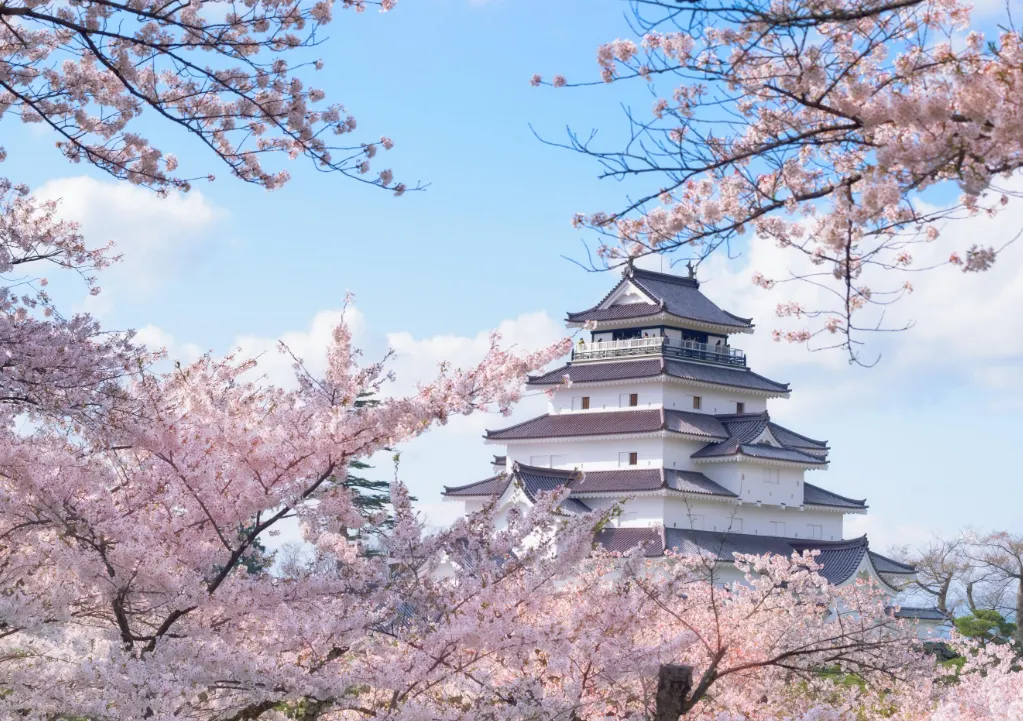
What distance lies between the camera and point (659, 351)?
40.2 metres

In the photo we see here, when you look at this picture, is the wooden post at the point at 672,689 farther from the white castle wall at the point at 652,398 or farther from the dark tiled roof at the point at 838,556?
the white castle wall at the point at 652,398

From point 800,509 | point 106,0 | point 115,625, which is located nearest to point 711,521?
point 800,509

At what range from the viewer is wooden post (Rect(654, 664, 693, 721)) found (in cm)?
713

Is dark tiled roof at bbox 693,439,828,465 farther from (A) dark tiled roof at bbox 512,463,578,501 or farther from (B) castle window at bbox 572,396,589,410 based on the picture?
(A) dark tiled roof at bbox 512,463,578,501

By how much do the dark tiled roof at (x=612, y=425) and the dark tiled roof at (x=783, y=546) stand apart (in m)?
3.50

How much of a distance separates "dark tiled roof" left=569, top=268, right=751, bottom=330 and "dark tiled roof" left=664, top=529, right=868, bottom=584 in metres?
7.55

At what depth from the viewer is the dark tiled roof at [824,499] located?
4109 cm

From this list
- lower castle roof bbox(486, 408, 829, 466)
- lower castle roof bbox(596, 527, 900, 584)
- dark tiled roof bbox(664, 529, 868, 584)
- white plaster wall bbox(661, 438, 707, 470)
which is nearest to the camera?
lower castle roof bbox(596, 527, 900, 584)

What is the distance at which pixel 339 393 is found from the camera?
819cm

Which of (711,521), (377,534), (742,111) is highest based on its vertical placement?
(711,521)

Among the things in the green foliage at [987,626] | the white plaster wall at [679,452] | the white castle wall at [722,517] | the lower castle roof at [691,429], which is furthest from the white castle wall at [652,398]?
the green foliage at [987,626]

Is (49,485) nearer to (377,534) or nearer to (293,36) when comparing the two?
(377,534)

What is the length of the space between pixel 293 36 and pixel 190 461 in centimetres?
283

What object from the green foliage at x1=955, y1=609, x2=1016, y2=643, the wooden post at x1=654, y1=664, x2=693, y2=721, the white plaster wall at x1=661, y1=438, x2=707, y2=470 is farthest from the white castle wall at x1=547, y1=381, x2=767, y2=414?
the wooden post at x1=654, y1=664, x2=693, y2=721
